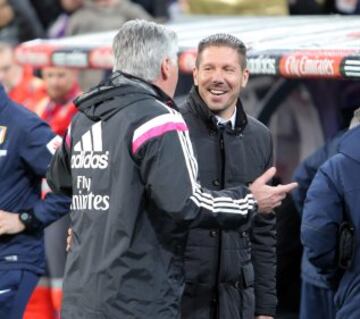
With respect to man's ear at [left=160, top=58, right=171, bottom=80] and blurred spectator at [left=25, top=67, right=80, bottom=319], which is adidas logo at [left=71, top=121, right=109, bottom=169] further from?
blurred spectator at [left=25, top=67, right=80, bottom=319]

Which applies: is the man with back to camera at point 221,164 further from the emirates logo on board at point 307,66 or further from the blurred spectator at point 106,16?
the blurred spectator at point 106,16

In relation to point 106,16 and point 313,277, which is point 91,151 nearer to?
point 313,277

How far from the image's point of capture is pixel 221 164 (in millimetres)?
5777

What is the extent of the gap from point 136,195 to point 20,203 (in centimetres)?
160

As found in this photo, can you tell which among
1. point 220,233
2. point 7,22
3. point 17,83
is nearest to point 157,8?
point 7,22

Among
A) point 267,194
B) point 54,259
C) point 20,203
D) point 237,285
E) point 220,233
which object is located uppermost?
point 267,194

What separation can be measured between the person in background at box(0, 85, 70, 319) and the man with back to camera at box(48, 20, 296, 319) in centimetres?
120

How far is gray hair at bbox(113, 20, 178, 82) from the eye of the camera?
17.2 feet

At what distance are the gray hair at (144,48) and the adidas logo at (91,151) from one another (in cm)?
28

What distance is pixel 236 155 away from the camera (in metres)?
5.82

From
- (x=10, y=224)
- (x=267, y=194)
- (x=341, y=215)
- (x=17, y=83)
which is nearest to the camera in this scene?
(x=267, y=194)

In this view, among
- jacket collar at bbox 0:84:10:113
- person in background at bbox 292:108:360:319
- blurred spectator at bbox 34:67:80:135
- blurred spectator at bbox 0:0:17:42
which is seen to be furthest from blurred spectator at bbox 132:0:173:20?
jacket collar at bbox 0:84:10:113

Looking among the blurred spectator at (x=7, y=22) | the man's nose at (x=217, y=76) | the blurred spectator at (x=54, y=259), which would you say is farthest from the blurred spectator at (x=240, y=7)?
the man's nose at (x=217, y=76)

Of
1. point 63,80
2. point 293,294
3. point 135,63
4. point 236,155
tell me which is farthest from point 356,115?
point 63,80
